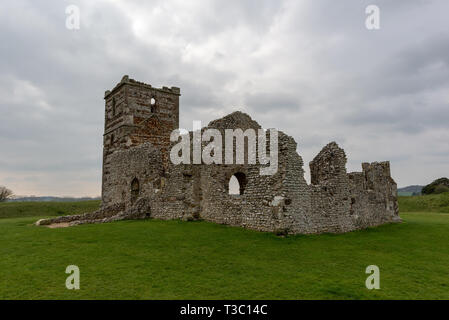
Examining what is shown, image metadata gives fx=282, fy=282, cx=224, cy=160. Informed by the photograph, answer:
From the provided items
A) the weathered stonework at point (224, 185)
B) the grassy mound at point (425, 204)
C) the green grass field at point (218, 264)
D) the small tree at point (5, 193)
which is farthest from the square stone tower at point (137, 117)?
the small tree at point (5, 193)

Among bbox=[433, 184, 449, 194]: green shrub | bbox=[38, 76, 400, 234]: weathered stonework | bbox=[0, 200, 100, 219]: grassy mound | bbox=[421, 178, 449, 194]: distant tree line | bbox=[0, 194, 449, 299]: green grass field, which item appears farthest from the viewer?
bbox=[421, 178, 449, 194]: distant tree line

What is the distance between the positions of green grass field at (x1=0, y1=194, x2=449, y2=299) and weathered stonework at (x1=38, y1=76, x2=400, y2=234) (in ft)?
3.97

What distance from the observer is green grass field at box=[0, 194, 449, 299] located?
554 cm

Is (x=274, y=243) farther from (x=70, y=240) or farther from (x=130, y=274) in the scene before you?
(x=70, y=240)

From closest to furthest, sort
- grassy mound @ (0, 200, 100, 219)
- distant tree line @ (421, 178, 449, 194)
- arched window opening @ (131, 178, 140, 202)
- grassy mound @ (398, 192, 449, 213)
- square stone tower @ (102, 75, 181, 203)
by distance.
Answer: arched window opening @ (131, 178, 140, 202)
square stone tower @ (102, 75, 181, 203)
grassy mound @ (0, 200, 100, 219)
grassy mound @ (398, 192, 449, 213)
distant tree line @ (421, 178, 449, 194)

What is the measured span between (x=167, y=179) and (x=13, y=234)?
26.1 feet

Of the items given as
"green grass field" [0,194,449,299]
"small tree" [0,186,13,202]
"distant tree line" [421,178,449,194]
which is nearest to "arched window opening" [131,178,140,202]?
"green grass field" [0,194,449,299]

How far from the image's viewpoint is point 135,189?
20609 mm

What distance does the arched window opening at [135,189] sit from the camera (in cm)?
2039

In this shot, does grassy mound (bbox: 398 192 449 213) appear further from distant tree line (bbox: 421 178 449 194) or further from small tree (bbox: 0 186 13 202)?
small tree (bbox: 0 186 13 202)

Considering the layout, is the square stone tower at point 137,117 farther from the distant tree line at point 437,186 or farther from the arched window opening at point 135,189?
the distant tree line at point 437,186

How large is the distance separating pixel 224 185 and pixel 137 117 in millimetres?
12122

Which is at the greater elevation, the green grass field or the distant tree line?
the distant tree line

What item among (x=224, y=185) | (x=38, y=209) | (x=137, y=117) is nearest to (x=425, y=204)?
(x=224, y=185)
